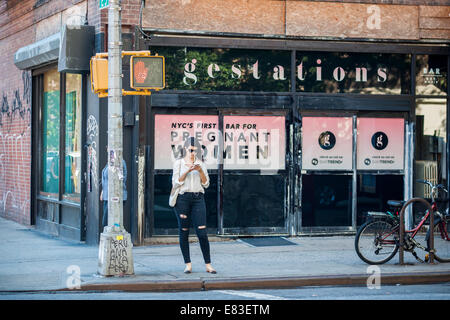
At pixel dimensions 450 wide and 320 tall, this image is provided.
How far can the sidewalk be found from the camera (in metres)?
9.84

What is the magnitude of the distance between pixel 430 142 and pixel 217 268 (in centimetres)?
637

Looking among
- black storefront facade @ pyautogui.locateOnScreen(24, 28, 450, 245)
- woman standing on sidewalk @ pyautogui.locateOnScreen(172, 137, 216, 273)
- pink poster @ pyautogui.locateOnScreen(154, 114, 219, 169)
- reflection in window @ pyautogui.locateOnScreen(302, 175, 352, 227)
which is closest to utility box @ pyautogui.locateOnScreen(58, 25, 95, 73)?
black storefront facade @ pyautogui.locateOnScreen(24, 28, 450, 245)

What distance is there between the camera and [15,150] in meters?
19.0

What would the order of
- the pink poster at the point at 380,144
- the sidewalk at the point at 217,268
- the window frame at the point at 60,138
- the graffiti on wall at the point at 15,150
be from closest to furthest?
the sidewalk at the point at 217,268
the pink poster at the point at 380,144
the window frame at the point at 60,138
the graffiti on wall at the point at 15,150

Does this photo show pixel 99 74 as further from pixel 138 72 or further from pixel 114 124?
pixel 114 124

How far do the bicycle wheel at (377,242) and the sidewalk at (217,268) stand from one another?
15 centimetres

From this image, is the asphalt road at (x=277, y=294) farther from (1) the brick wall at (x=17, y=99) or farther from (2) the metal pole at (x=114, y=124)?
(1) the brick wall at (x=17, y=99)

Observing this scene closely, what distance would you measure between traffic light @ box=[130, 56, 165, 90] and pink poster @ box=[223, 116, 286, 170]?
3.81m

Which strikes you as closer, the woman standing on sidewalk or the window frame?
the woman standing on sidewalk

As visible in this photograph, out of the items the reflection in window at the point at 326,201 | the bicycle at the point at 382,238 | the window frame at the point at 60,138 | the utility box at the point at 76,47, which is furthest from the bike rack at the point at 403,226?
the utility box at the point at 76,47

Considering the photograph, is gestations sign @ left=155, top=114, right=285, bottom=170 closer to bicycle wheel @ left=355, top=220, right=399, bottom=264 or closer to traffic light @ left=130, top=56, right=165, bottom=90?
traffic light @ left=130, top=56, right=165, bottom=90

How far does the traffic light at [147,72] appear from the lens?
10430mm

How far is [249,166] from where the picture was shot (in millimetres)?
14344
